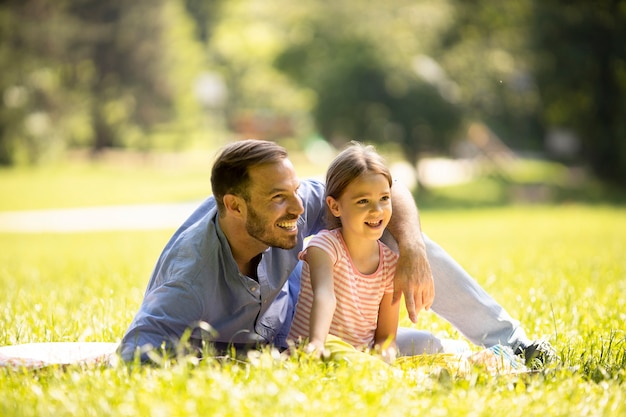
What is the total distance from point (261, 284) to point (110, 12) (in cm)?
3258

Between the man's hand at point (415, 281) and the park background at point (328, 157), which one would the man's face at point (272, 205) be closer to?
the park background at point (328, 157)

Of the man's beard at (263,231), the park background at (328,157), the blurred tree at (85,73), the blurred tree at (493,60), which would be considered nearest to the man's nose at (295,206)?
the man's beard at (263,231)

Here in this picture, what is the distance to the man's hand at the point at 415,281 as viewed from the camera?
3943 millimetres

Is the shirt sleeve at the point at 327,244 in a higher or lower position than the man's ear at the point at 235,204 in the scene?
lower

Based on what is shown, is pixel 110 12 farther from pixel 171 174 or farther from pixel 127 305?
pixel 127 305

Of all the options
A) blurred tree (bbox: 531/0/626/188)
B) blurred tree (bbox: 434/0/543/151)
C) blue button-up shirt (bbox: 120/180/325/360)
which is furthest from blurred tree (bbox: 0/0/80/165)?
blue button-up shirt (bbox: 120/180/325/360)

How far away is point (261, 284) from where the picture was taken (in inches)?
153

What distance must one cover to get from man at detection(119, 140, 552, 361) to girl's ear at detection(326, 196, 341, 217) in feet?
0.74

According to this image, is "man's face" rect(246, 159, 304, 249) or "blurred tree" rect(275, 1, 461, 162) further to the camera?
"blurred tree" rect(275, 1, 461, 162)

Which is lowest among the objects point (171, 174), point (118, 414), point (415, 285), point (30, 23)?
point (171, 174)

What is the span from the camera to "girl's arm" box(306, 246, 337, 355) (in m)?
3.66

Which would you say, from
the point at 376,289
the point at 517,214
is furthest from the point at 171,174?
the point at 376,289

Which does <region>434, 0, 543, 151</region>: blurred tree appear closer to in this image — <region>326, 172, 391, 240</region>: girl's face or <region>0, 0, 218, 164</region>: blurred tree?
<region>0, 0, 218, 164</region>: blurred tree

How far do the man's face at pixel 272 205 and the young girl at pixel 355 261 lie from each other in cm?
24
